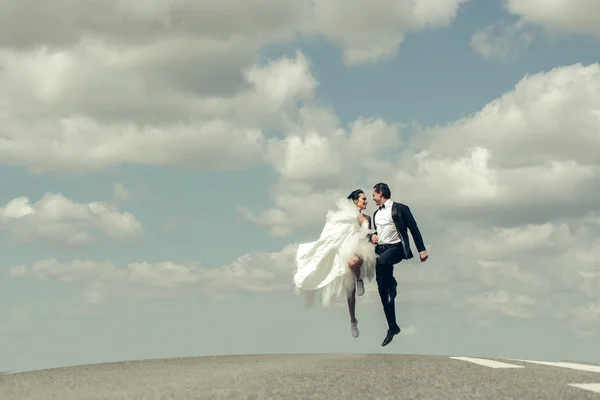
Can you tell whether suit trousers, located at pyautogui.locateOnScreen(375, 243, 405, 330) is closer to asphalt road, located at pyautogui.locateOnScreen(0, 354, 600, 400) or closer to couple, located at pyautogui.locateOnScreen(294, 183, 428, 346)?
couple, located at pyautogui.locateOnScreen(294, 183, 428, 346)

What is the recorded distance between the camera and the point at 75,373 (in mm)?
10547

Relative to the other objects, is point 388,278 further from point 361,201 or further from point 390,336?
point 361,201

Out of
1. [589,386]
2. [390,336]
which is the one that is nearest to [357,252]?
[390,336]

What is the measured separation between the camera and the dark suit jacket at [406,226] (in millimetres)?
13617

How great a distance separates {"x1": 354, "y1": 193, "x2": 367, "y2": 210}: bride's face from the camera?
48.1 ft

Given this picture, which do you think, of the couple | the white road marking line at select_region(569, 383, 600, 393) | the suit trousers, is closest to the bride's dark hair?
the couple

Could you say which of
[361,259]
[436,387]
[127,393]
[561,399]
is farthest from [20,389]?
[361,259]

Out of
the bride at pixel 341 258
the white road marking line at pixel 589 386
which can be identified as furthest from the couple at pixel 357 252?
the white road marking line at pixel 589 386

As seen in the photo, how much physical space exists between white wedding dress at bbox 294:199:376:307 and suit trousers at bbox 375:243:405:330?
2.27 ft

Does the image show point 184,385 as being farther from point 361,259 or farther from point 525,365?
point 361,259

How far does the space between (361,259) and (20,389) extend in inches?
292

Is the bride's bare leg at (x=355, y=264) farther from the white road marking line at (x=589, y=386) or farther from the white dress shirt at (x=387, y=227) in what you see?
the white road marking line at (x=589, y=386)

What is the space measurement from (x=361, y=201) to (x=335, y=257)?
1262 mm

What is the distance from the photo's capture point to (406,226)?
1372cm
